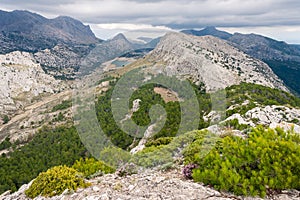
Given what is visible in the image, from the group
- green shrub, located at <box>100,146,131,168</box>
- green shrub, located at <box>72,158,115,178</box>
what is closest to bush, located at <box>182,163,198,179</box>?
green shrub, located at <box>72,158,115,178</box>

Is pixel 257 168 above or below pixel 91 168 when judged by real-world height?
above

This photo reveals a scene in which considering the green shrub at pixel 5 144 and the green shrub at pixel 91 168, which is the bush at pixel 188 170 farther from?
the green shrub at pixel 5 144

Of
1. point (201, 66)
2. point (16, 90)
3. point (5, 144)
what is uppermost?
point (201, 66)

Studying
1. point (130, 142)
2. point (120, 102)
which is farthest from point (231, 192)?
point (120, 102)

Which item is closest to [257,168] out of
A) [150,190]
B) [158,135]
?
[150,190]

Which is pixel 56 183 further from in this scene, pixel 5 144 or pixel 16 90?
pixel 16 90

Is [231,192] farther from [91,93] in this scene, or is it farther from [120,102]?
[91,93]
